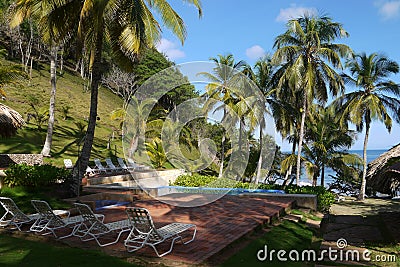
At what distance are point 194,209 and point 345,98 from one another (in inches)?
664

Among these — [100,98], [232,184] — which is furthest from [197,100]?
[100,98]

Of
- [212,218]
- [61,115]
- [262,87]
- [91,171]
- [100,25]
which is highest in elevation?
[262,87]

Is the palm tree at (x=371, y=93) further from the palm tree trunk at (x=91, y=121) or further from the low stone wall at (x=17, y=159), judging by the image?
the low stone wall at (x=17, y=159)

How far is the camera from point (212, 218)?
30.5 feet

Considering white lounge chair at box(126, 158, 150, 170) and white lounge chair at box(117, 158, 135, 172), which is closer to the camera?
white lounge chair at box(117, 158, 135, 172)

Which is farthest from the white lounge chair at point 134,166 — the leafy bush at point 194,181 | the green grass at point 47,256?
the green grass at point 47,256

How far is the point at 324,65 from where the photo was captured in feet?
63.6

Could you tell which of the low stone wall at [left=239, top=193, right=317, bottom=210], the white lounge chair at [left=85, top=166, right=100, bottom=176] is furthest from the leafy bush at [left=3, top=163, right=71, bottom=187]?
Result: the low stone wall at [left=239, top=193, right=317, bottom=210]

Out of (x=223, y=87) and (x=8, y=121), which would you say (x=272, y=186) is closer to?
(x=223, y=87)

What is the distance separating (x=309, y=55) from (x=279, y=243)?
14.4m

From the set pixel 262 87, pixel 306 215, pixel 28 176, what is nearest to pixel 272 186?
pixel 306 215

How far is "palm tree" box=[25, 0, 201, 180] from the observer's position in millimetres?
10547

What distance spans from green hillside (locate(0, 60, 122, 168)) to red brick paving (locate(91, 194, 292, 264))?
979cm

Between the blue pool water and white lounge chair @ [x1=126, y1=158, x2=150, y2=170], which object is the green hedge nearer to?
white lounge chair @ [x1=126, y1=158, x2=150, y2=170]
